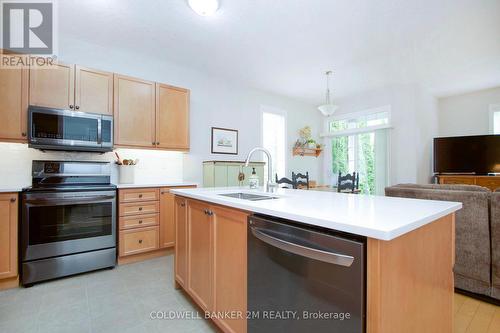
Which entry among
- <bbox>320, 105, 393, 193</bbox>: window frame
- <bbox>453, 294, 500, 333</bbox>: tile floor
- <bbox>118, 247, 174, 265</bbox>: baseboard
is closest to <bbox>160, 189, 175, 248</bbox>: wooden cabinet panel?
<bbox>118, 247, 174, 265</bbox>: baseboard

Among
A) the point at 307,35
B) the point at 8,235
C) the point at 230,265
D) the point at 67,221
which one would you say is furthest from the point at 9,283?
the point at 307,35

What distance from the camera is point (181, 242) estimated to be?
1.97 metres

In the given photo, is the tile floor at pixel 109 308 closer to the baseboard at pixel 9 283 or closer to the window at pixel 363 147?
the baseboard at pixel 9 283

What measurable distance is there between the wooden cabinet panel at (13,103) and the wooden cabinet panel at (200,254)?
1.94 meters

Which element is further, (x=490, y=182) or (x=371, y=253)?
(x=490, y=182)

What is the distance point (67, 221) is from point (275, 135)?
12.5ft

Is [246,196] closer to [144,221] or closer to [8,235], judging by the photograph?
[144,221]

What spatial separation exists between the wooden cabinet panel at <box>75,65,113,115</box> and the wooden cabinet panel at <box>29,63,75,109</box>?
0.06 m

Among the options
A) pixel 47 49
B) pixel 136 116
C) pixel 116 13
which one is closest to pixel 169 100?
pixel 136 116

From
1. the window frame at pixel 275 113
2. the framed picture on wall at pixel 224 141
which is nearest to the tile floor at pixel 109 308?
the framed picture on wall at pixel 224 141

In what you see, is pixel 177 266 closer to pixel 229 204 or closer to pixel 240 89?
pixel 229 204

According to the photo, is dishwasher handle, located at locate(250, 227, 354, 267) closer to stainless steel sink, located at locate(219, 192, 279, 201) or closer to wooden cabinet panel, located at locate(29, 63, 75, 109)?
stainless steel sink, located at locate(219, 192, 279, 201)

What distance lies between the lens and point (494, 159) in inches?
168

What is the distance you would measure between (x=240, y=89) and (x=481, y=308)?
4.14m
